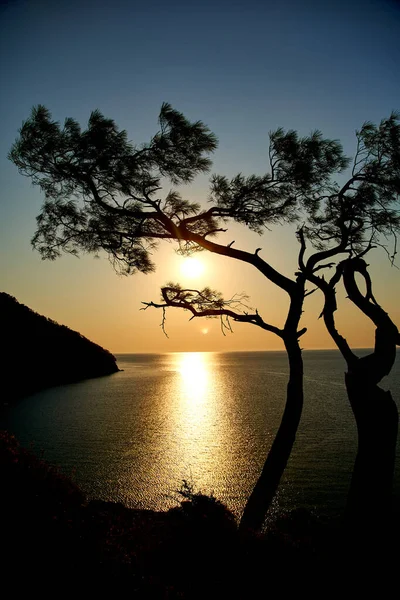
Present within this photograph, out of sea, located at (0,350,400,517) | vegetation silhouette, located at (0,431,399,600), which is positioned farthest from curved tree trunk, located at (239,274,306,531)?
sea, located at (0,350,400,517)

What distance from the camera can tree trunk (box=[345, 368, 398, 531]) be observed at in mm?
5754

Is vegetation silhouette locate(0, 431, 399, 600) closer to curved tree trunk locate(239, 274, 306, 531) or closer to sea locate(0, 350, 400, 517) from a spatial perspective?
curved tree trunk locate(239, 274, 306, 531)

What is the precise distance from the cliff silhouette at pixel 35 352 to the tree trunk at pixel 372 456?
63620mm

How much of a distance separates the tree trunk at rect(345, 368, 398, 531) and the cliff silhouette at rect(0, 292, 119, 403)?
6362 centimetres

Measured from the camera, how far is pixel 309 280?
7719 millimetres

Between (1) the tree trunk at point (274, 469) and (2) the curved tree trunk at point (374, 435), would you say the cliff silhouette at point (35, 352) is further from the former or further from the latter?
(2) the curved tree trunk at point (374, 435)

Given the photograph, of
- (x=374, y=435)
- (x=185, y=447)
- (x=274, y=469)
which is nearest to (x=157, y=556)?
(x=274, y=469)

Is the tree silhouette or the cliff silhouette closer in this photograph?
the tree silhouette

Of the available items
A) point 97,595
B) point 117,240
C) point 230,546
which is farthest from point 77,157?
point 230,546

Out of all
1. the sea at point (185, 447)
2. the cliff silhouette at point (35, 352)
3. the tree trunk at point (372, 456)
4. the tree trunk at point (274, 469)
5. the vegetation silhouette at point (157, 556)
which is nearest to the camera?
the vegetation silhouette at point (157, 556)

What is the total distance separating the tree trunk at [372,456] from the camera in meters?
5.75

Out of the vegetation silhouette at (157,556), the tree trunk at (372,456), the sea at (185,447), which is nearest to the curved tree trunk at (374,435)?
the tree trunk at (372,456)

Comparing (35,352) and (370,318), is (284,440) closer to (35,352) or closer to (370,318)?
(370,318)

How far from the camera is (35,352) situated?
7869 centimetres
